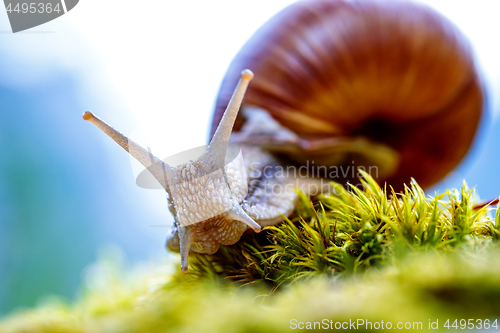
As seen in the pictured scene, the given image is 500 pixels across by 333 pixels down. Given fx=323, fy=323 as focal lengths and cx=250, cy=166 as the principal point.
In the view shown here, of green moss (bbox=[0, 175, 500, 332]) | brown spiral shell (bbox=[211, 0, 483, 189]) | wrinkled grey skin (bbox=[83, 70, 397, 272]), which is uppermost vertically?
brown spiral shell (bbox=[211, 0, 483, 189])

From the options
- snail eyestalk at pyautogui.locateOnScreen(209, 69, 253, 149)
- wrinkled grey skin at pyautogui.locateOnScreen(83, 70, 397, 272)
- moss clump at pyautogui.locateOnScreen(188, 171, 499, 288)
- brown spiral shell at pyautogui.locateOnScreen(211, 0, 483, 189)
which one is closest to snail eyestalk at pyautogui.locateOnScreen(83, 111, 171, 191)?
wrinkled grey skin at pyautogui.locateOnScreen(83, 70, 397, 272)

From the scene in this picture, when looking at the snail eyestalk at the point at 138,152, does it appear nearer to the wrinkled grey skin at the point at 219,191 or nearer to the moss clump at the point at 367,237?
the wrinkled grey skin at the point at 219,191

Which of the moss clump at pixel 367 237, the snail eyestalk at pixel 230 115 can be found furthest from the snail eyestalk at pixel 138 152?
the moss clump at pixel 367 237

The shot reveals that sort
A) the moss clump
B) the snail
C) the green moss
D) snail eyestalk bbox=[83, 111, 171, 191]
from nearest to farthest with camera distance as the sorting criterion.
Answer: the green moss
the moss clump
snail eyestalk bbox=[83, 111, 171, 191]
the snail

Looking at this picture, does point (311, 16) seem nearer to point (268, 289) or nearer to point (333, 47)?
point (333, 47)

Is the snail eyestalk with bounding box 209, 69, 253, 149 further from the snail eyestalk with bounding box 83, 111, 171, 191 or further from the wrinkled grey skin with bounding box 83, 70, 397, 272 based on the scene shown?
the snail eyestalk with bounding box 83, 111, 171, 191

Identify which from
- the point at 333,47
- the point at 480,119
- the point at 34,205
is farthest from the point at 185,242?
the point at 34,205
